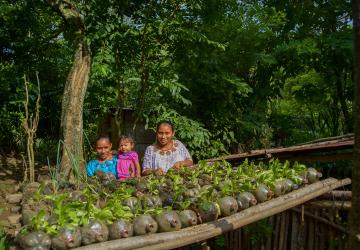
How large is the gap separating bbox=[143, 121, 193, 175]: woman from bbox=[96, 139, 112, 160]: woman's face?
1.21 feet

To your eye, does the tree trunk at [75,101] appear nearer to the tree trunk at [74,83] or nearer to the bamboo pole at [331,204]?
the tree trunk at [74,83]

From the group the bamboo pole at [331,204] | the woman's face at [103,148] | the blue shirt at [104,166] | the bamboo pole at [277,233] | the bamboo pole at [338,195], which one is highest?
the woman's face at [103,148]

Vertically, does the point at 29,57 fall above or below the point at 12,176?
above

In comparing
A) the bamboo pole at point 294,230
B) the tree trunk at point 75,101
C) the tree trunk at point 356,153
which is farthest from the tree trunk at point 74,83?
the tree trunk at point 356,153

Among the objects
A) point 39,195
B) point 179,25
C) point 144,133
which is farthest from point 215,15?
point 39,195

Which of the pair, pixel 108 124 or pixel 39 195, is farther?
pixel 108 124

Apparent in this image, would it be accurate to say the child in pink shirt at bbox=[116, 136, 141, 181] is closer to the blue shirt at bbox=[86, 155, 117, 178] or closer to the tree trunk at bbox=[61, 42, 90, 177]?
the blue shirt at bbox=[86, 155, 117, 178]

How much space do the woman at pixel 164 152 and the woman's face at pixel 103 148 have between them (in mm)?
368

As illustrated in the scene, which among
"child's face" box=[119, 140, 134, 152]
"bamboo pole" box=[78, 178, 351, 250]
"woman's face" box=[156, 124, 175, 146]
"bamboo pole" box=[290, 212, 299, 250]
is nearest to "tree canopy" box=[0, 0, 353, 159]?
"child's face" box=[119, 140, 134, 152]

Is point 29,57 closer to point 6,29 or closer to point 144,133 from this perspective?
point 6,29

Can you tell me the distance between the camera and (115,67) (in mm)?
5754

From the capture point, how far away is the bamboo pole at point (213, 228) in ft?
7.41

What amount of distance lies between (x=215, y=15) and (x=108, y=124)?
3.20 meters

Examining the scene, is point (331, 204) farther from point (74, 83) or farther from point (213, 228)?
point (74, 83)
